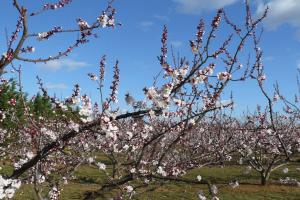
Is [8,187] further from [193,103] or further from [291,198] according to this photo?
[291,198]

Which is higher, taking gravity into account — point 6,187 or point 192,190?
point 192,190

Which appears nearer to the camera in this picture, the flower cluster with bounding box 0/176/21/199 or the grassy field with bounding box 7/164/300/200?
the flower cluster with bounding box 0/176/21/199

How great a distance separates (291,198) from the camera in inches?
792

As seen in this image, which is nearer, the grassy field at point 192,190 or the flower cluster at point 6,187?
the flower cluster at point 6,187

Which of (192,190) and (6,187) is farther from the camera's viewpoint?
(192,190)

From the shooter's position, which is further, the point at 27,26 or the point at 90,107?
the point at 90,107

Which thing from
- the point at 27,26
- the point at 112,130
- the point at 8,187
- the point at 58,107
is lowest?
the point at 8,187

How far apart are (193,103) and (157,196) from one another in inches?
567

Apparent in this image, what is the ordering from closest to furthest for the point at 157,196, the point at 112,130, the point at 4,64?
the point at 4,64
the point at 112,130
the point at 157,196

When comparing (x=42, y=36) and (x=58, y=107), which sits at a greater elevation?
(x=42, y=36)

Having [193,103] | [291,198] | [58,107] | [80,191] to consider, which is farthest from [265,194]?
[58,107]

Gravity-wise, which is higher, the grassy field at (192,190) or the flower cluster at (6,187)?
the grassy field at (192,190)

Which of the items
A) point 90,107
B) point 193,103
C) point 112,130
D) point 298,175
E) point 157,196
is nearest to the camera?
point 112,130

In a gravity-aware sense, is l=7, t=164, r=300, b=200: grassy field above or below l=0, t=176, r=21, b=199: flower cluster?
above
